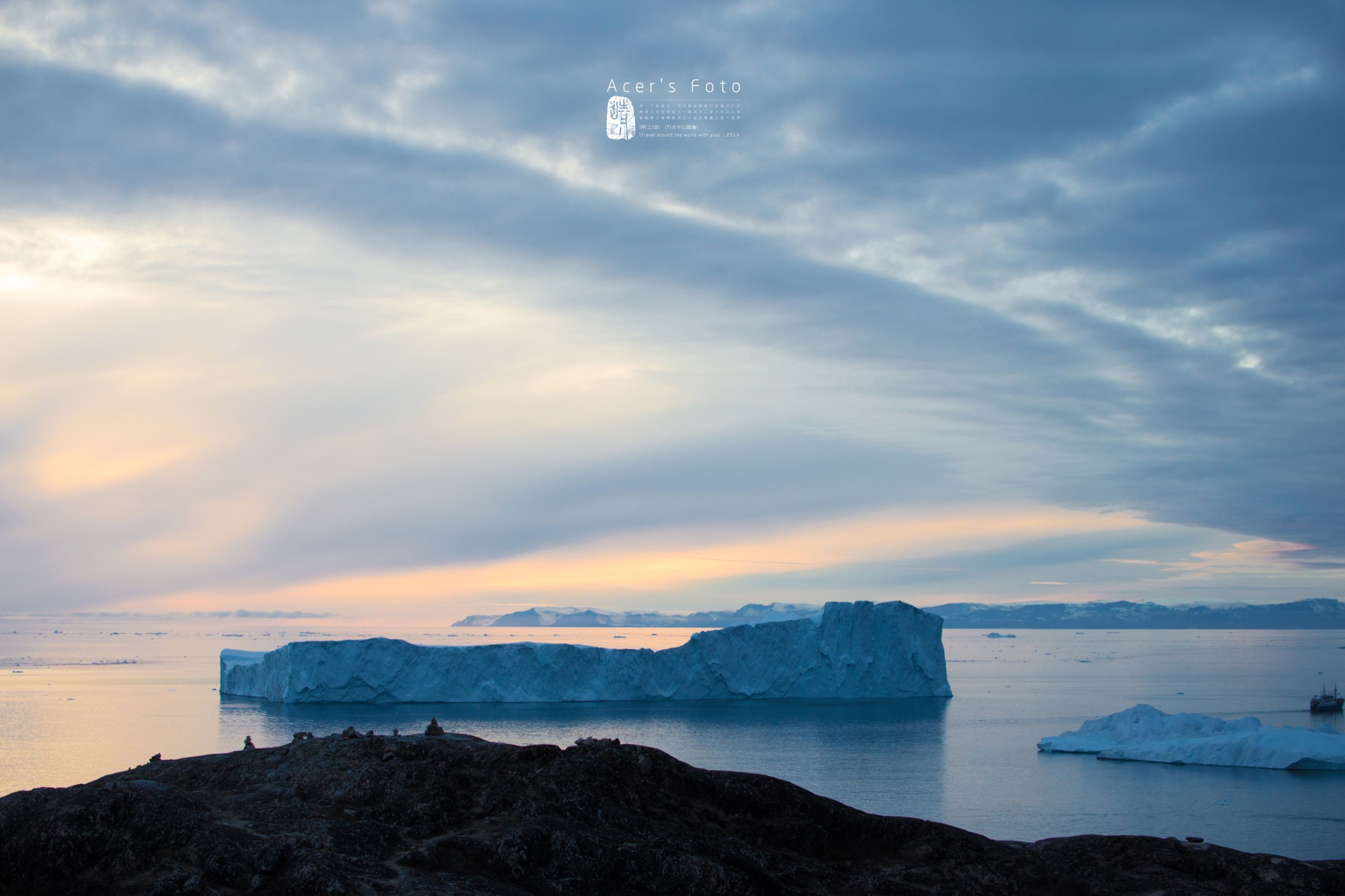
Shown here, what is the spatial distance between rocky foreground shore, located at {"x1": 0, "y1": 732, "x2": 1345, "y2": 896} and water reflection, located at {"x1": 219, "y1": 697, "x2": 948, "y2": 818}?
16.0 m

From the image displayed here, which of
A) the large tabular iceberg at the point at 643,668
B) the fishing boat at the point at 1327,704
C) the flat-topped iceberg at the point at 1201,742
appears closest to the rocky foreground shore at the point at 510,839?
the flat-topped iceberg at the point at 1201,742

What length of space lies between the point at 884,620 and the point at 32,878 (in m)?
49.8

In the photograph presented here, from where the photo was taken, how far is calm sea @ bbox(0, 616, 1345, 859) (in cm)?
2889

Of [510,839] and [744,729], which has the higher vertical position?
[510,839]

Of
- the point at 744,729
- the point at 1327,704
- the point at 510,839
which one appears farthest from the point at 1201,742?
the point at 510,839

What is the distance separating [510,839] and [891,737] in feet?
121

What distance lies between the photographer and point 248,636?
180 m

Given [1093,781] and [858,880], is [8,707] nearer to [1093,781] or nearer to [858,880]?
[1093,781]

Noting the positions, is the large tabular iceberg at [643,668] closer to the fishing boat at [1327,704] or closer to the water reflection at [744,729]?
the water reflection at [744,729]

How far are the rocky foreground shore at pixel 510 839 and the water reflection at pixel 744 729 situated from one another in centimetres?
1602

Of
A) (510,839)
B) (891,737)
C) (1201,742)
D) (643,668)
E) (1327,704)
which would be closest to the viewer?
(510,839)

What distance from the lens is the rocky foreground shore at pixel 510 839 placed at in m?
9.20

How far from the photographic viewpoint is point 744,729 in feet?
152

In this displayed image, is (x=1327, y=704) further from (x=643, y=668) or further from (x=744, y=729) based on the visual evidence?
(x=643, y=668)
